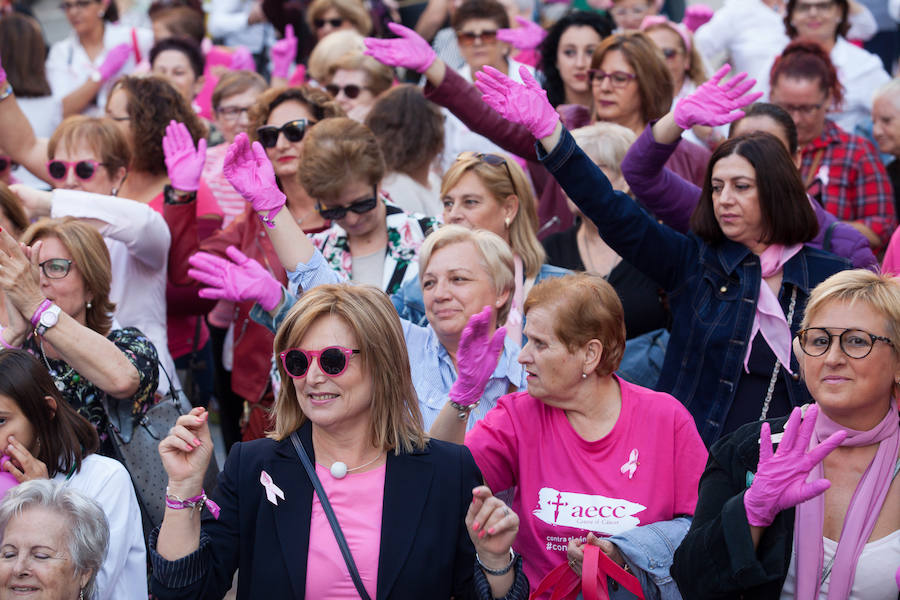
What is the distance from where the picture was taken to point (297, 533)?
310 centimetres

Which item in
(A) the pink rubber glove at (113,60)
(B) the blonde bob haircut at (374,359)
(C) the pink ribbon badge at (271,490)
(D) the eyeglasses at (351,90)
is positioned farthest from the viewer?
(A) the pink rubber glove at (113,60)

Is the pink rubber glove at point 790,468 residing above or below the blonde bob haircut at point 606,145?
above

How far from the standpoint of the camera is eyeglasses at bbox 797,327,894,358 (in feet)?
10.1

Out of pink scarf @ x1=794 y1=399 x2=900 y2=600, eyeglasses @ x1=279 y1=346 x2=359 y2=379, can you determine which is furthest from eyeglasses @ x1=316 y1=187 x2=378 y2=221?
pink scarf @ x1=794 y1=399 x2=900 y2=600

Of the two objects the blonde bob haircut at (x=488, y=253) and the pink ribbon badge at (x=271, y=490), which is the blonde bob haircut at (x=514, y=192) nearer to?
the blonde bob haircut at (x=488, y=253)

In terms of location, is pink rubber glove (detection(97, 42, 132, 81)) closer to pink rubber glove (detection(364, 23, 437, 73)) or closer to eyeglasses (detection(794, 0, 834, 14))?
pink rubber glove (detection(364, 23, 437, 73))

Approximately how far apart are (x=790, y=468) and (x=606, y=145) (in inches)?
100

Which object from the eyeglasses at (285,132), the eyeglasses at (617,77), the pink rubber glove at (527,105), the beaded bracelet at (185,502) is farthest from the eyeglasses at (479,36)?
the beaded bracelet at (185,502)

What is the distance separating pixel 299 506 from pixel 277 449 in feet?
0.67

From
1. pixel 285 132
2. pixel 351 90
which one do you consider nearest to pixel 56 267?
pixel 285 132

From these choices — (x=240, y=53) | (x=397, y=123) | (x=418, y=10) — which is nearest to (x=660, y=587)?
(x=397, y=123)

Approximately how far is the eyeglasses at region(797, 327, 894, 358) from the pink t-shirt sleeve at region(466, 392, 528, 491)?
0.95m

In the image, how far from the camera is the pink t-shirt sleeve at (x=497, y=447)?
349 centimetres

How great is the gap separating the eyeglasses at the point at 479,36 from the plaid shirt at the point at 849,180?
2.27 metres
